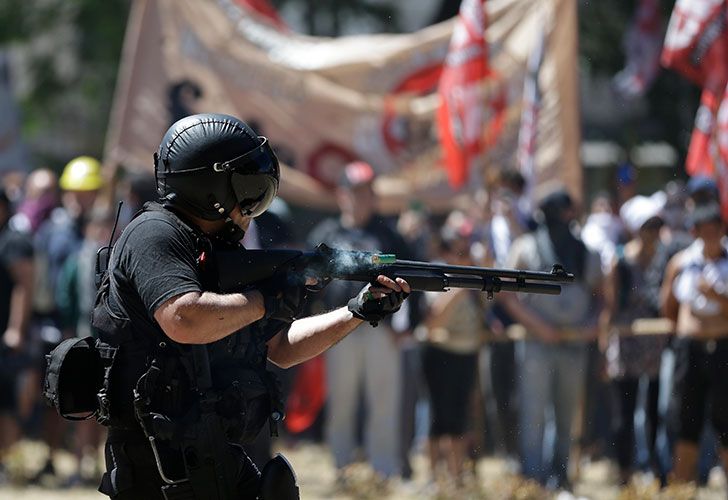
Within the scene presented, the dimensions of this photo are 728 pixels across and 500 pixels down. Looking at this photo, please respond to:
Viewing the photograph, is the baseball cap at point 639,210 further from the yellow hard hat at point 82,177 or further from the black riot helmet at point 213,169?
the black riot helmet at point 213,169

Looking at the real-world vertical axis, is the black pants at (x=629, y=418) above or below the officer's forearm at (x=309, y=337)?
above

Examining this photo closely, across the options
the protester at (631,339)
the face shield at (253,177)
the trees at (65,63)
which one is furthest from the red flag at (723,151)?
the trees at (65,63)

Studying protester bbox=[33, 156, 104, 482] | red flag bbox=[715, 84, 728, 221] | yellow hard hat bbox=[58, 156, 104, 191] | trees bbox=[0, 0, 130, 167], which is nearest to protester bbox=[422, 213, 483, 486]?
red flag bbox=[715, 84, 728, 221]

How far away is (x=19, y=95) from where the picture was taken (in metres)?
20.8

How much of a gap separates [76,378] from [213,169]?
0.81m

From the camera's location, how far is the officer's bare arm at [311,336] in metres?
5.08

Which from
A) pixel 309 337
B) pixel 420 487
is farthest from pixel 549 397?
pixel 309 337

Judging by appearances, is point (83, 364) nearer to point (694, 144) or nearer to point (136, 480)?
point (136, 480)

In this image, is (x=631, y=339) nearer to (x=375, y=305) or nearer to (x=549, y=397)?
(x=549, y=397)

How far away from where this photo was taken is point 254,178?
4969 millimetres

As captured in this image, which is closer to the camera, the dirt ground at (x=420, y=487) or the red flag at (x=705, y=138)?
the dirt ground at (x=420, y=487)

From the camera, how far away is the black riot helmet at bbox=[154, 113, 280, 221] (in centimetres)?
492

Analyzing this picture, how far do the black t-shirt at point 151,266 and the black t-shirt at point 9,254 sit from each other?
602 centimetres

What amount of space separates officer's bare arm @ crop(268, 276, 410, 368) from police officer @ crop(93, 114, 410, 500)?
14 millimetres
